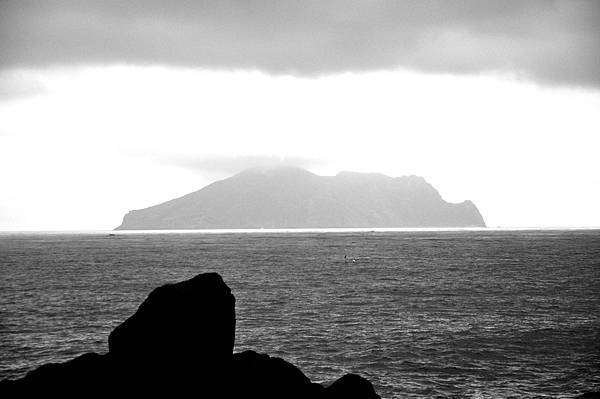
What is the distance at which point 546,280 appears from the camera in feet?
269

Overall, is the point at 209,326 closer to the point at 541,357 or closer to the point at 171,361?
the point at 171,361

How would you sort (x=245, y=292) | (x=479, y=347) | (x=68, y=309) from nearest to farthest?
(x=479, y=347), (x=68, y=309), (x=245, y=292)

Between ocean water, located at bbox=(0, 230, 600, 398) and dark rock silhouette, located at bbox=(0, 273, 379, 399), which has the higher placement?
dark rock silhouette, located at bbox=(0, 273, 379, 399)

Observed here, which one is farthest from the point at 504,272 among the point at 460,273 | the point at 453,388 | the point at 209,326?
the point at 209,326

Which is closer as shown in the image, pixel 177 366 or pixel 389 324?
pixel 177 366

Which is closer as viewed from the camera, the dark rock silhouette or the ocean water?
the dark rock silhouette

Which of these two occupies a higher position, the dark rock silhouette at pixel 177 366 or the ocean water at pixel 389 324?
the dark rock silhouette at pixel 177 366

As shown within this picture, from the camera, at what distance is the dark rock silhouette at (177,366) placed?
18.8 m

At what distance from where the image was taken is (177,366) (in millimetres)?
19047

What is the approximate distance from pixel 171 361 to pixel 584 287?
68.1m

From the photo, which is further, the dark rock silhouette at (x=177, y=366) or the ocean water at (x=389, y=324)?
the ocean water at (x=389, y=324)

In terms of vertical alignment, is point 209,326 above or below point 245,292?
above

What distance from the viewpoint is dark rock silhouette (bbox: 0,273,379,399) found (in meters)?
18.8

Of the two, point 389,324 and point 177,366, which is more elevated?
point 177,366
